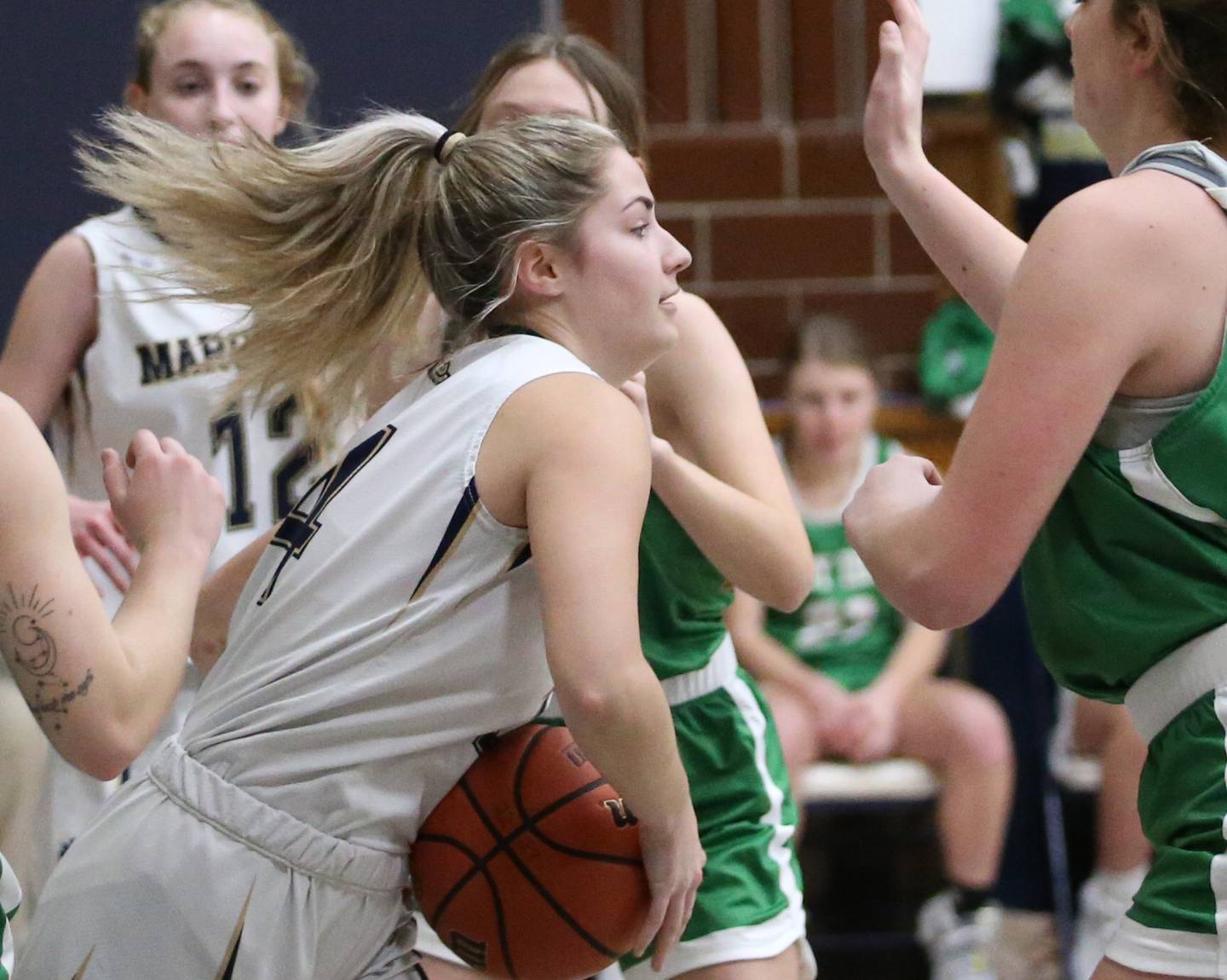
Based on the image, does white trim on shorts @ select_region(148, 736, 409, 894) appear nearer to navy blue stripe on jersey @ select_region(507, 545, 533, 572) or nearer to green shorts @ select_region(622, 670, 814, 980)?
navy blue stripe on jersey @ select_region(507, 545, 533, 572)

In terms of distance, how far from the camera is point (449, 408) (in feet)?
6.54

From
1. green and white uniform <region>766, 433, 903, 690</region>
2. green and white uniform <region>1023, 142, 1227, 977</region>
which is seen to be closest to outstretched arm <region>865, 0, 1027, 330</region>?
green and white uniform <region>1023, 142, 1227, 977</region>

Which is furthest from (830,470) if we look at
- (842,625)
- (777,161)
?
(777,161)

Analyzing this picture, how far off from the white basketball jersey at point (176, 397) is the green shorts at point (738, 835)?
983mm

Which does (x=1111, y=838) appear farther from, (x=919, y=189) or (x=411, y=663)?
(x=411, y=663)

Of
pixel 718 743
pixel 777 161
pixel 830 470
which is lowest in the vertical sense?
pixel 830 470

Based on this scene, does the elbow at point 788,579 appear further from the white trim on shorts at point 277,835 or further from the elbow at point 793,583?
the white trim on shorts at point 277,835

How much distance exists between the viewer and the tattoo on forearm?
6.23 ft

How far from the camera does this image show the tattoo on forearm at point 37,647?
74.7 inches

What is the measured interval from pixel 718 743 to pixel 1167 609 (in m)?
0.98

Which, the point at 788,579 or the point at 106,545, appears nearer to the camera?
the point at 788,579

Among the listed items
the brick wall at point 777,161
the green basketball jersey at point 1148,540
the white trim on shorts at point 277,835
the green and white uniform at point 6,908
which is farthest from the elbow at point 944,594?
the brick wall at point 777,161

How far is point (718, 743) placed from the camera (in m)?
2.64

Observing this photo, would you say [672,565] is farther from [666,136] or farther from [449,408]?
[666,136]
